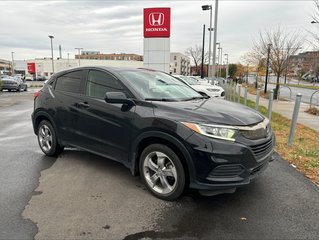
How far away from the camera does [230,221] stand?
10.1 feet

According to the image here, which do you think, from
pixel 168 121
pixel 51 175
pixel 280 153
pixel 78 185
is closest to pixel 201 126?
pixel 168 121

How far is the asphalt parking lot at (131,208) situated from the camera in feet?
9.36

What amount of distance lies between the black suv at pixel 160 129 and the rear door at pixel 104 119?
0.01 meters

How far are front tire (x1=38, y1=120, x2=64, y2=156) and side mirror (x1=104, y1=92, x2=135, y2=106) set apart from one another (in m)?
1.89

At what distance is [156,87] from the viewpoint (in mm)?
4215

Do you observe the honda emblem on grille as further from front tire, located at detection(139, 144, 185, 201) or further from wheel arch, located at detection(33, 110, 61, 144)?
front tire, located at detection(139, 144, 185, 201)

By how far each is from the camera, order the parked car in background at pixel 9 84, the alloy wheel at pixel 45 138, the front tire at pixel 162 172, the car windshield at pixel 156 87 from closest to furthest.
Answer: the front tire at pixel 162 172 → the car windshield at pixel 156 87 → the alloy wheel at pixel 45 138 → the parked car in background at pixel 9 84

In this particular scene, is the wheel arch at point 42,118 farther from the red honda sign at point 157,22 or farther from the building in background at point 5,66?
the building in background at point 5,66

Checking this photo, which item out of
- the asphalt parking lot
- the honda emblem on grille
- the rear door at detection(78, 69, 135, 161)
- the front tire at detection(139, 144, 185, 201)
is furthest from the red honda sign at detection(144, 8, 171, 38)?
the front tire at detection(139, 144, 185, 201)

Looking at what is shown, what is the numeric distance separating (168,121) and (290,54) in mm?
21514

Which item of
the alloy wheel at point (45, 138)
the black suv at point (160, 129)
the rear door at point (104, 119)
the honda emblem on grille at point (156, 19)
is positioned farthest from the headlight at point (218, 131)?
the honda emblem on grille at point (156, 19)

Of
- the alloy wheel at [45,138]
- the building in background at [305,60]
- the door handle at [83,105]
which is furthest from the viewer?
the building in background at [305,60]

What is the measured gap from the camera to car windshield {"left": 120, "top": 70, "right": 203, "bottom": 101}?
3934 mm

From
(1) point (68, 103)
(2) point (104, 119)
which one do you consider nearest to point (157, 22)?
(1) point (68, 103)
